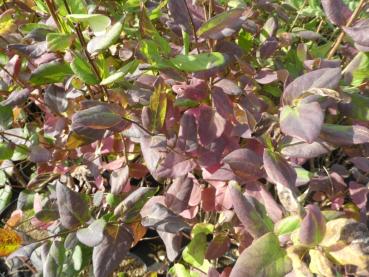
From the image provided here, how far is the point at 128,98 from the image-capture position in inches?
35.2

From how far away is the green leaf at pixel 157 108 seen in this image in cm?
79

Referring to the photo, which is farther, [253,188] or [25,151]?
[25,151]

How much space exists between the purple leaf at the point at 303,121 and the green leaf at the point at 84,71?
0.37m

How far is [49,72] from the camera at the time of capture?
88 cm

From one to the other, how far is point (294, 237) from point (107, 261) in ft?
1.21

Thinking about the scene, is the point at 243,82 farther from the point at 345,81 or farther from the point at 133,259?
the point at 133,259

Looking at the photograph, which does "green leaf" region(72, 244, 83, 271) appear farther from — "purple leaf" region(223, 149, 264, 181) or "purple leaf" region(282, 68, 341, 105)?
"purple leaf" region(282, 68, 341, 105)

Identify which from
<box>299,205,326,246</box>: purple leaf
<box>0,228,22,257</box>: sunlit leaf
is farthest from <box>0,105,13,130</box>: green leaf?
<box>299,205,326,246</box>: purple leaf

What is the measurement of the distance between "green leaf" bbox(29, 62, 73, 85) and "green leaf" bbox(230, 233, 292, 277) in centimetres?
55

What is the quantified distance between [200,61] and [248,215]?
0.29 metres

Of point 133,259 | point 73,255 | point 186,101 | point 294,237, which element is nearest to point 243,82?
point 186,101

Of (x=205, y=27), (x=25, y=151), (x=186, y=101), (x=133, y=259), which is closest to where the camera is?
(x=205, y=27)

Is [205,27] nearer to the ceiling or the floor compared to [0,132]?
nearer to the ceiling

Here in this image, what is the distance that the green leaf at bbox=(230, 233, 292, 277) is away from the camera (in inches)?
23.1
